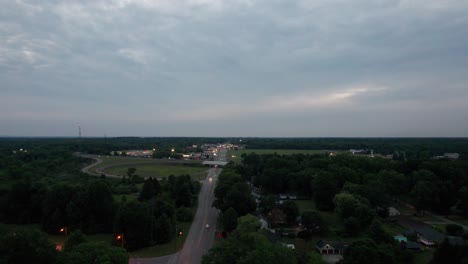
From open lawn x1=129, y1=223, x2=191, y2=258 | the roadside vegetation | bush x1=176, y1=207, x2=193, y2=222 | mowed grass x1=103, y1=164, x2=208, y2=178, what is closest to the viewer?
the roadside vegetation

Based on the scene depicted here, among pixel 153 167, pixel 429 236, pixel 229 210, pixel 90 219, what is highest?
pixel 229 210

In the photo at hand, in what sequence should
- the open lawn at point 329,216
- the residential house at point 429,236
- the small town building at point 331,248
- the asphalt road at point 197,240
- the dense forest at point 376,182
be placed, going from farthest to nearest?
1. the dense forest at point 376,182
2. the open lawn at point 329,216
3. the residential house at point 429,236
4. the small town building at point 331,248
5. the asphalt road at point 197,240

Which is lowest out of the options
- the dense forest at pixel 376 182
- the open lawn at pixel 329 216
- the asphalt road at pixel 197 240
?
the open lawn at pixel 329 216

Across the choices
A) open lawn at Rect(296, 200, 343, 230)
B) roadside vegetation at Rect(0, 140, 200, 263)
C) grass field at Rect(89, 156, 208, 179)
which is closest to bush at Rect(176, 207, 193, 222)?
roadside vegetation at Rect(0, 140, 200, 263)

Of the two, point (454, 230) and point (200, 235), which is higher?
point (454, 230)

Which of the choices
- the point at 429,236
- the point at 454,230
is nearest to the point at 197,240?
the point at 429,236

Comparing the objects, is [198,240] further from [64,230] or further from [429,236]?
[429,236]

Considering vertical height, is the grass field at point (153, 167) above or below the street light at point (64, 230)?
above

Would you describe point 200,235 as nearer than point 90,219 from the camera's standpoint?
Yes

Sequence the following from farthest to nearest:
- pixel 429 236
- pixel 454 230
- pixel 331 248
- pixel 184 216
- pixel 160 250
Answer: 1. pixel 184 216
2. pixel 454 230
3. pixel 429 236
4. pixel 160 250
5. pixel 331 248

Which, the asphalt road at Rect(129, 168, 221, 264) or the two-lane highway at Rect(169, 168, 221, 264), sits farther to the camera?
the two-lane highway at Rect(169, 168, 221, 264)

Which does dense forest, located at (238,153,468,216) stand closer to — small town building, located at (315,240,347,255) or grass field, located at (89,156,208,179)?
small town building, located at (315,240,347,255)

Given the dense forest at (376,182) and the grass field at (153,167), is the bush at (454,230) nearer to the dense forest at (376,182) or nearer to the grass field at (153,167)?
the dense forest at (376,182)

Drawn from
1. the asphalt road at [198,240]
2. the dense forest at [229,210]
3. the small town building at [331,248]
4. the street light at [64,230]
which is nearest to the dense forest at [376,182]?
the dense forest at [229,210]
